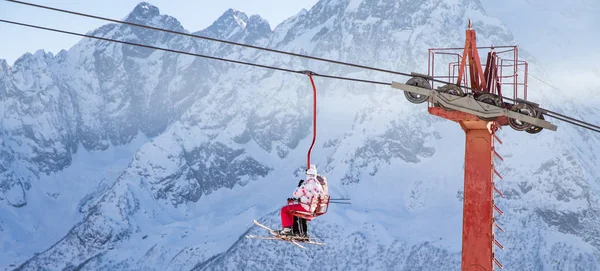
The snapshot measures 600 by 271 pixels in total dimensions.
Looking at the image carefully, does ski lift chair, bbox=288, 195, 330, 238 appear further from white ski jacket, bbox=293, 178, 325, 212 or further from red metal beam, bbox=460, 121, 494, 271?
red metal beam, bbox=460, 121, 494, 271

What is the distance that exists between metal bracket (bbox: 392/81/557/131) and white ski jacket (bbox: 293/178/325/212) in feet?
18.5

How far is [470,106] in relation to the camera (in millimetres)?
20406

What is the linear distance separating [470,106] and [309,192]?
21.2 ft

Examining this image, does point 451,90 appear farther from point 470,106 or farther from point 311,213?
point 311,213

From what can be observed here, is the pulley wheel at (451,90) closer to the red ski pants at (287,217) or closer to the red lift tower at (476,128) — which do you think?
the red lift tower at (476,128)

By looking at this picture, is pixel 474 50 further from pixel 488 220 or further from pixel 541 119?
pixel 488 220

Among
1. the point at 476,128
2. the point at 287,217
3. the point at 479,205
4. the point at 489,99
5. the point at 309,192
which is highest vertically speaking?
the point at 489,99

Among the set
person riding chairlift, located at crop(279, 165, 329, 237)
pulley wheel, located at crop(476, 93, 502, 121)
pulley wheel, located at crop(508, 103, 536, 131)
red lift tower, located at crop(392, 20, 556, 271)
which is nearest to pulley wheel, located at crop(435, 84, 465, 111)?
red lift tower, located at crop(392, 20, 556, 271)

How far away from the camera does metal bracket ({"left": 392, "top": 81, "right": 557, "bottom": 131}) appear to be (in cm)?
2015

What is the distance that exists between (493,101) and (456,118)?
82cm

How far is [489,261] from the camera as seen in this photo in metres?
20.6

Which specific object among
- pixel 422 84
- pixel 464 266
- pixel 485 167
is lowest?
pixel 464 266

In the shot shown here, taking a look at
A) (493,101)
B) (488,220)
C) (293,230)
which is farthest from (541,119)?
(293,230)

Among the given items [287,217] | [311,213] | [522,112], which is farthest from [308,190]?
[522,112]
